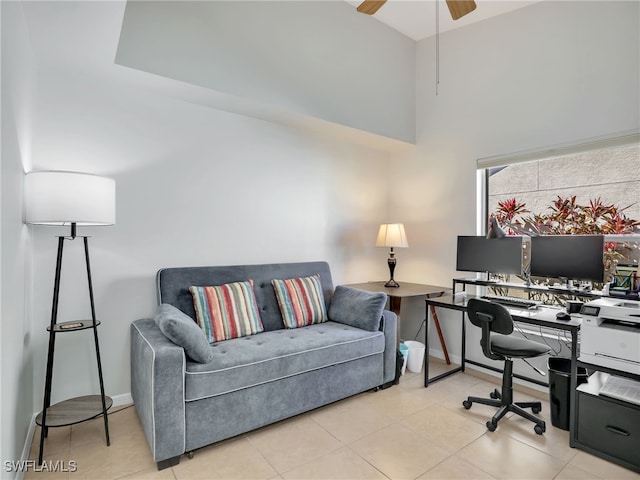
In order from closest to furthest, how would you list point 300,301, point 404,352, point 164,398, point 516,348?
point 164,398
point 516,348
point 300,301
point 404,352

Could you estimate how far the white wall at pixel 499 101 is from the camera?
2.62m

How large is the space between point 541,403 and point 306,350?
1.78 metres

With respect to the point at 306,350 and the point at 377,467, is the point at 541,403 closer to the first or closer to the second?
the point at 377,467

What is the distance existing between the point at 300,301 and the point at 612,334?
6.63 ft

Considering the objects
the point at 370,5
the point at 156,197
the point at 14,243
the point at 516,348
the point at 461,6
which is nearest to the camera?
the point at 14,243

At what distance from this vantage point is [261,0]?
2848mm

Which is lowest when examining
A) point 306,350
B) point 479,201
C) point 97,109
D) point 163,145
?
point 306,350

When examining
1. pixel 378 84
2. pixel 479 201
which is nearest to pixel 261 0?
pixel 378 84

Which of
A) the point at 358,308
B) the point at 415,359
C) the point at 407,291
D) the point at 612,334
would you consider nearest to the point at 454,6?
the point at 612,334

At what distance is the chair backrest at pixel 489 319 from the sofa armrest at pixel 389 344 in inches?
25.4

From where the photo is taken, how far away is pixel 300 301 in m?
3.01

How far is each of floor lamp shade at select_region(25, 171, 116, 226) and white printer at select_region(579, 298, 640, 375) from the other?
9.35 feet

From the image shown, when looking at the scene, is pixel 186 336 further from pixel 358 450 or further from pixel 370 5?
pixel 370 5

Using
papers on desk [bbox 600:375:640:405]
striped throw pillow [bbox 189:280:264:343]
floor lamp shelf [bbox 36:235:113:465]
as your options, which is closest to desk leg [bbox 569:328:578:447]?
papers on desk [bbox 600:375:640:405]
